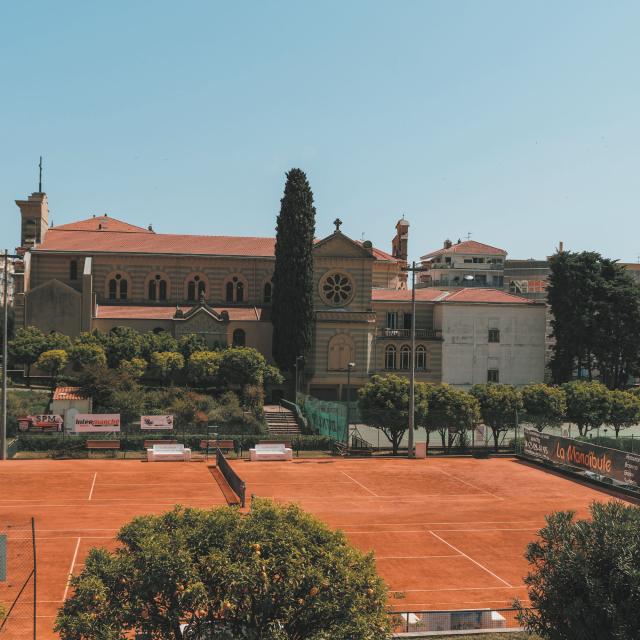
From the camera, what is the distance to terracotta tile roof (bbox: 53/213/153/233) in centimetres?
8262

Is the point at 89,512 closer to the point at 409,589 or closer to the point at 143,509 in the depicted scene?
the point at 143,509

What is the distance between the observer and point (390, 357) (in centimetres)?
7588

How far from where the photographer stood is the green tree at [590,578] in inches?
608

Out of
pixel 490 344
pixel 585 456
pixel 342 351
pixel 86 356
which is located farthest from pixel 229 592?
pixel 490 344

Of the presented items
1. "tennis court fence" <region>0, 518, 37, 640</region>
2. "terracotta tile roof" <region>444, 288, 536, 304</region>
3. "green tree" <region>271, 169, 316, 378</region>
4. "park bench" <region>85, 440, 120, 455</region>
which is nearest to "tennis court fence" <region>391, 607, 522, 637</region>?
"tennis court fence" <region>0, 518, 37, 640</region>

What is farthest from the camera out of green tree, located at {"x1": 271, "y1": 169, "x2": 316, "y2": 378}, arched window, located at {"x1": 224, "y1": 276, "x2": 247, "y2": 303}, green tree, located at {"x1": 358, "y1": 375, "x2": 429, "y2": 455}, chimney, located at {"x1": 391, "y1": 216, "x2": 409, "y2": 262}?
chimney, located at {"x1": 391, "y1": 216, "x2": 409, "y2": 262}

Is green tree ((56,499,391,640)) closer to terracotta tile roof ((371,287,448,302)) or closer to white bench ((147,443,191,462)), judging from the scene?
white bench ((147,443,191,462))

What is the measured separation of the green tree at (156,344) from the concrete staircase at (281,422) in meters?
8.87

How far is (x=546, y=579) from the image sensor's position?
16.8 m

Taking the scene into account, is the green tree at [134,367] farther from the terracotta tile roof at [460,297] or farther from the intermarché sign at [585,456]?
the intermarché sign at [585,456]

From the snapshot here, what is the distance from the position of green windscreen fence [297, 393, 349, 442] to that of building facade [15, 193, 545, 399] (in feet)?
34.5

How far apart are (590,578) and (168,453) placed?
3784cm

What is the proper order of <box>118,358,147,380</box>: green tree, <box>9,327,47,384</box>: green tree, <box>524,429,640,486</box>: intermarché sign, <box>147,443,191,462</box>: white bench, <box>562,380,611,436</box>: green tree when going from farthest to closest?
1. <box>9,327,47,384</box>: green tree
2. <box>118,358,147,380</box>: green tree
3. <box>562,380,611,436</box>: green tree
4. <box>147,443,191,462</box>: white bench
5. <box>524,429,640,486</box>: intermarché sign

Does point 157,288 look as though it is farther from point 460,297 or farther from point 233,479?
point 233,479
